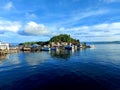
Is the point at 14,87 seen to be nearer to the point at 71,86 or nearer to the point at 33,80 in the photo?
the point at 33,80

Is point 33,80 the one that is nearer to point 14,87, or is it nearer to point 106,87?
point 14,87

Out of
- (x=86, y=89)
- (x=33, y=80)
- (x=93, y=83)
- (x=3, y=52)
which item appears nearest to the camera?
(x=86, y=89)

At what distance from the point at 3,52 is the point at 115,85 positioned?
101 m

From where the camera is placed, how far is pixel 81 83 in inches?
1634

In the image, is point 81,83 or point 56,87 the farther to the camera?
point 81,83

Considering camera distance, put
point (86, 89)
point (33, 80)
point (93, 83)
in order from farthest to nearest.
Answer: point (33, 80)
point (93, 83)
point (86, 89)

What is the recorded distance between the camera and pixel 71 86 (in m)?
39.3

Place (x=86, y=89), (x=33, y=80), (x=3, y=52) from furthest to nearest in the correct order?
(x=3, y=52) < (x=33, y=80) < (x=86, y=89)

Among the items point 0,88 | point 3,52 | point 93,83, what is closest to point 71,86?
point 93,83

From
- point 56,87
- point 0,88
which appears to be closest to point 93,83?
point 56,87

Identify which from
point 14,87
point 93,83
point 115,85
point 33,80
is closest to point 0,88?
point 14,87

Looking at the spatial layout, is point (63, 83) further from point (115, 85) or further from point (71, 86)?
point (115, 85)

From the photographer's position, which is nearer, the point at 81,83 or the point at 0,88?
the point at 0,88

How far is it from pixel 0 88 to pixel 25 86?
570cm
